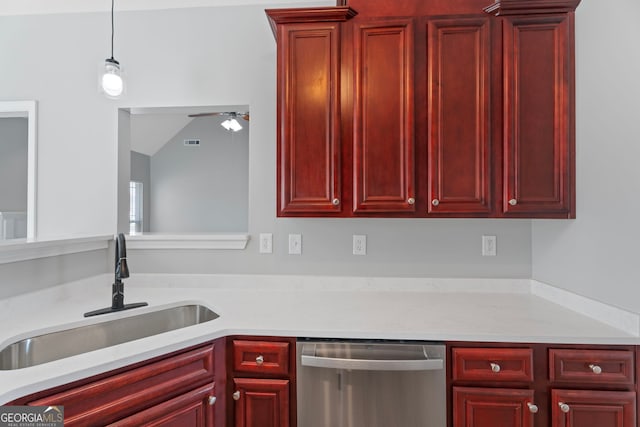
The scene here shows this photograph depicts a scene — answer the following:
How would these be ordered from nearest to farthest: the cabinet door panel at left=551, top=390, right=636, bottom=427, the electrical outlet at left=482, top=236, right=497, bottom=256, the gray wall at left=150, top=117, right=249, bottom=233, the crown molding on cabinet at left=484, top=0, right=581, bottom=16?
the cabinet door panel at left=551, top=390, right=636, bottom=427 < the crown molding on cabinet at left=484, top=0, right=581, bottom=16 < the electrical outlet at left=482, top=236, right=497, bottom=256 < the gray wall at left=150, top=117, right=249, bottom=233

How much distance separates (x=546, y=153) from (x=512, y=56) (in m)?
0.51

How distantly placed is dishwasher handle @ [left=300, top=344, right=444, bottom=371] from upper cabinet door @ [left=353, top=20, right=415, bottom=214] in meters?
0.72

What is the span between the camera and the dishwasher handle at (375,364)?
4.35ft

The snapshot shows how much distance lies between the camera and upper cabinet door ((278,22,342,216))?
5.65 ft

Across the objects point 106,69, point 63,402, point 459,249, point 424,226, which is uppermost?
point 106,69

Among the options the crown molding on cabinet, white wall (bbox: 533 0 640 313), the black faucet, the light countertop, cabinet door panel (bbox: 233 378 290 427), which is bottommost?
cabinet door panel (bbox: 233 378 290 427)

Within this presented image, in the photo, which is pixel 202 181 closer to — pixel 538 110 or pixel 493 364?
pixel 538 110

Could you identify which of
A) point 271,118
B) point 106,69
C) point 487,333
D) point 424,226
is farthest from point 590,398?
point 106,69

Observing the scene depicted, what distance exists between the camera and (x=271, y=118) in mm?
2102

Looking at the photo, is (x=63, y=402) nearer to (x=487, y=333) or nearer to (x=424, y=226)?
(x=487, y=333)

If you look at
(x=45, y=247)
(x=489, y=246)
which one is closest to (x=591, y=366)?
(x=489, y=246)

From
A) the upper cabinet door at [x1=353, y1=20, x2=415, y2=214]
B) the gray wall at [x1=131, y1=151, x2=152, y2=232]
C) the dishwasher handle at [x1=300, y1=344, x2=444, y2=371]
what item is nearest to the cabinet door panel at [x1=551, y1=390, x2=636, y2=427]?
the dishwasher handle at [x1=300, y1=344, x2=444, y2=371]

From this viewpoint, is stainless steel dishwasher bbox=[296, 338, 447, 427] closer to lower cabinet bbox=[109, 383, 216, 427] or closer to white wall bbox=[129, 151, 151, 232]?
lower cabinet bbox=[109, 383, 216, 427]

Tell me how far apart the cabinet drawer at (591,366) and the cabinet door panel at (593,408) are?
0.16 ft
